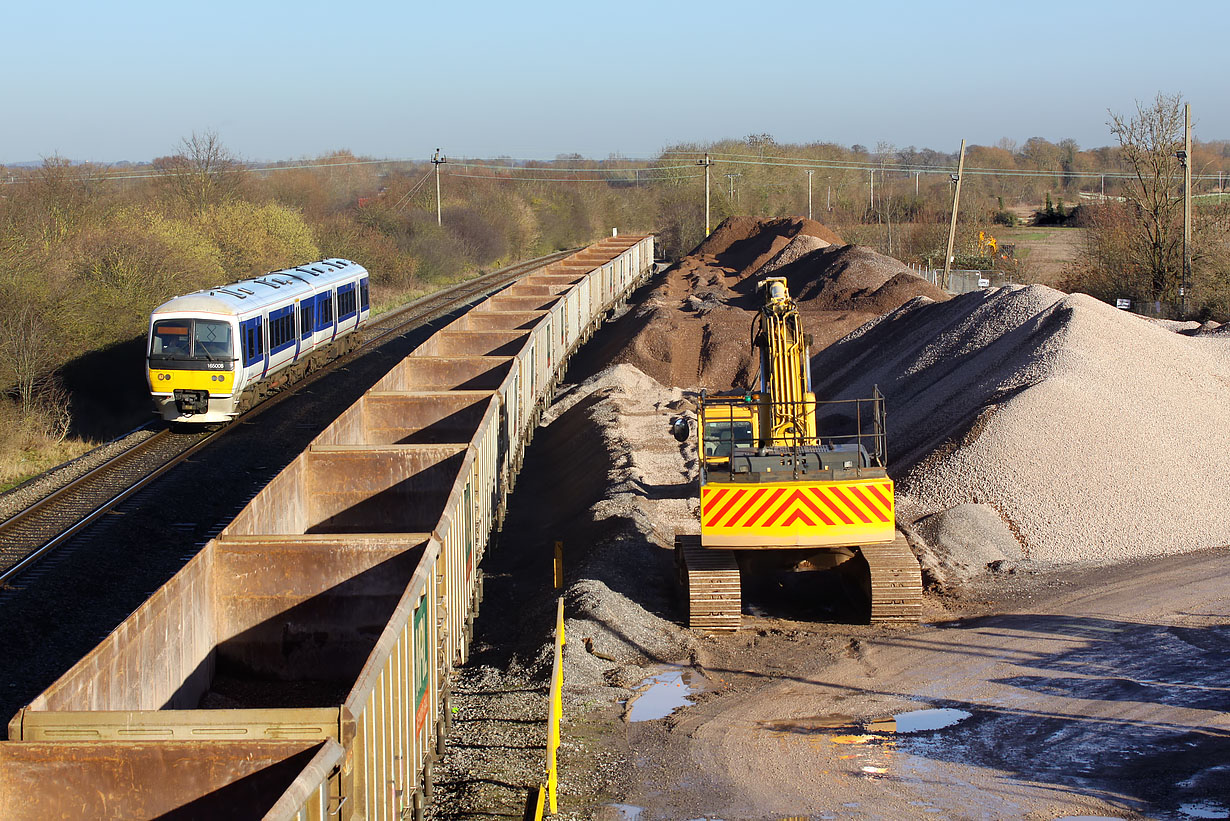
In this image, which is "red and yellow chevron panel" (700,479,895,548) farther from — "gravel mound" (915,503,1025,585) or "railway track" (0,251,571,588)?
"railway track" (0,251,571,588)

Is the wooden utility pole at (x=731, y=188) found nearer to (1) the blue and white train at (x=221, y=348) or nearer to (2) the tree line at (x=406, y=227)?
(2) the tree line at (x=406, y=227)

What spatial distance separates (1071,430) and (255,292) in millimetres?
17340

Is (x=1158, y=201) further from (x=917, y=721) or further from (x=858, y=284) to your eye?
(x=917, y=721)

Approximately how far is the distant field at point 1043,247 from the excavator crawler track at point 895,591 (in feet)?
113

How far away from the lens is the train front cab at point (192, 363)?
2239 cm

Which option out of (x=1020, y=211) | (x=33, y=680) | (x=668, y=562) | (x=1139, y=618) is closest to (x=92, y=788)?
→ (x=33, y=680)

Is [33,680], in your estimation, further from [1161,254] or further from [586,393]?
[1161,254]

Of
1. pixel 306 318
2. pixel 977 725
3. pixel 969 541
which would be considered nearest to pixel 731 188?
pixel 306 318

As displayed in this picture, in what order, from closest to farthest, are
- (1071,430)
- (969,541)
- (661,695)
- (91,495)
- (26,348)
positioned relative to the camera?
1. (661,695)
2. (969,541)
3. (1071,430)
4. (91,495)
5. (26,348)

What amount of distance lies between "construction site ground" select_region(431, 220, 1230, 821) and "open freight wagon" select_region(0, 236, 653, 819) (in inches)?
49.4

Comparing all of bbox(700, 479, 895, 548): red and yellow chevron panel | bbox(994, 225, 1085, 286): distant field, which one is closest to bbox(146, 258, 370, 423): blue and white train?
bbox(700, 479, 895, 548): red and yellow chevron panel

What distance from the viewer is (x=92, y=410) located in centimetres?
2706

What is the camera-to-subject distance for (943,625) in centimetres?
1294

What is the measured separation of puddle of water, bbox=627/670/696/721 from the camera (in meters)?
10.6
